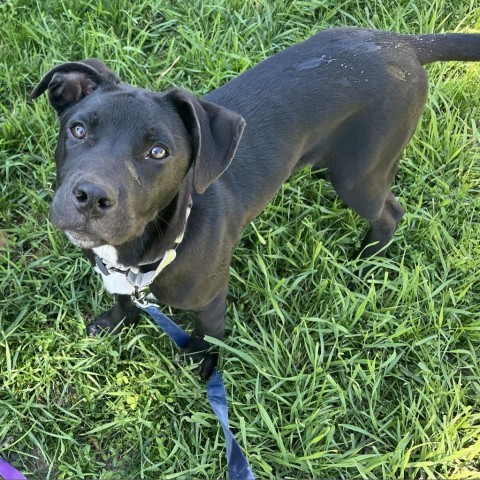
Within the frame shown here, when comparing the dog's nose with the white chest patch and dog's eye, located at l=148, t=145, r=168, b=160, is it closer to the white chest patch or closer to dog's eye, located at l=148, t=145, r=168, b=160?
dog's eye, located at l=148, t=145, r=168, b=160

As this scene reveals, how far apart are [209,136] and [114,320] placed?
141cm

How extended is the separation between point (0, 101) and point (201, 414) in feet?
8.37

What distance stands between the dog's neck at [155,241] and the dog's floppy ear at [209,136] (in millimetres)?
183

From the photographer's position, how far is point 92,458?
117 inches

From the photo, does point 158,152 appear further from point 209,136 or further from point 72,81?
point 72,81

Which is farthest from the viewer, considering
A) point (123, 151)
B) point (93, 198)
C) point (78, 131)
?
point (78, 131)

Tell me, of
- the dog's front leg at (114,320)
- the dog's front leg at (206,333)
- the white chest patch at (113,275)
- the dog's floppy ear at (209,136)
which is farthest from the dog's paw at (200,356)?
the dog's floppy ear at (209,136)

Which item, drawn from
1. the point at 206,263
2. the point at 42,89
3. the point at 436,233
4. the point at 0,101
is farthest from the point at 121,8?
the point at 436,233

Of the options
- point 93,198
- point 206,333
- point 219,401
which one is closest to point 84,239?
point 93,198

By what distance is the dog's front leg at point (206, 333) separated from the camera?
2.96m

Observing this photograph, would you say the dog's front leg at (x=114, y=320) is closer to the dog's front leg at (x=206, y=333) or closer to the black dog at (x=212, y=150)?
the black dog at (x=212, y=150)

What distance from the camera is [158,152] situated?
7.39 feet

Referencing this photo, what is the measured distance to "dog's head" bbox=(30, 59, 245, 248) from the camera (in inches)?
81.8

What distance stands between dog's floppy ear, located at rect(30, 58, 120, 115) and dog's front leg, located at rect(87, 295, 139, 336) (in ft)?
3.85
